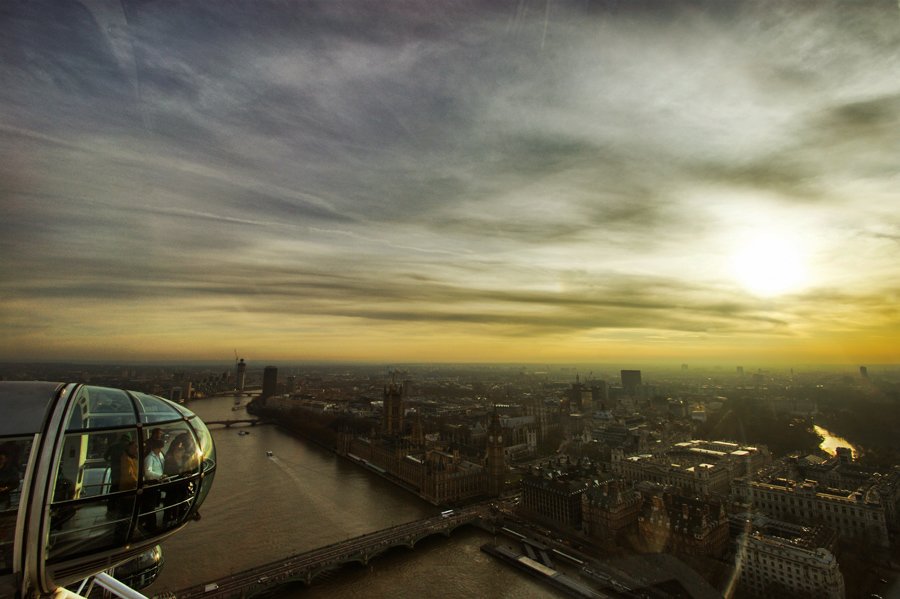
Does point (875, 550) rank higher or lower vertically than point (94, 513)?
lower

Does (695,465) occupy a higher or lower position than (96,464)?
lower

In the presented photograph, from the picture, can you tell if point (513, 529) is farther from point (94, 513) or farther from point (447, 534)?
point (94, 513)

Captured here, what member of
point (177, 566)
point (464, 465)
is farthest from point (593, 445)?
point (177, 566)

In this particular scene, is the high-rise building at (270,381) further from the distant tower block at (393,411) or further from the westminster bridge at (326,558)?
the westminster bridge at (326,558)

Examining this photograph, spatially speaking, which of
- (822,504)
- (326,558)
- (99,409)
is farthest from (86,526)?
(822,504)

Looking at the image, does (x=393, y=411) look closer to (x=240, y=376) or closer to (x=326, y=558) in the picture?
(x=326, y=558)
